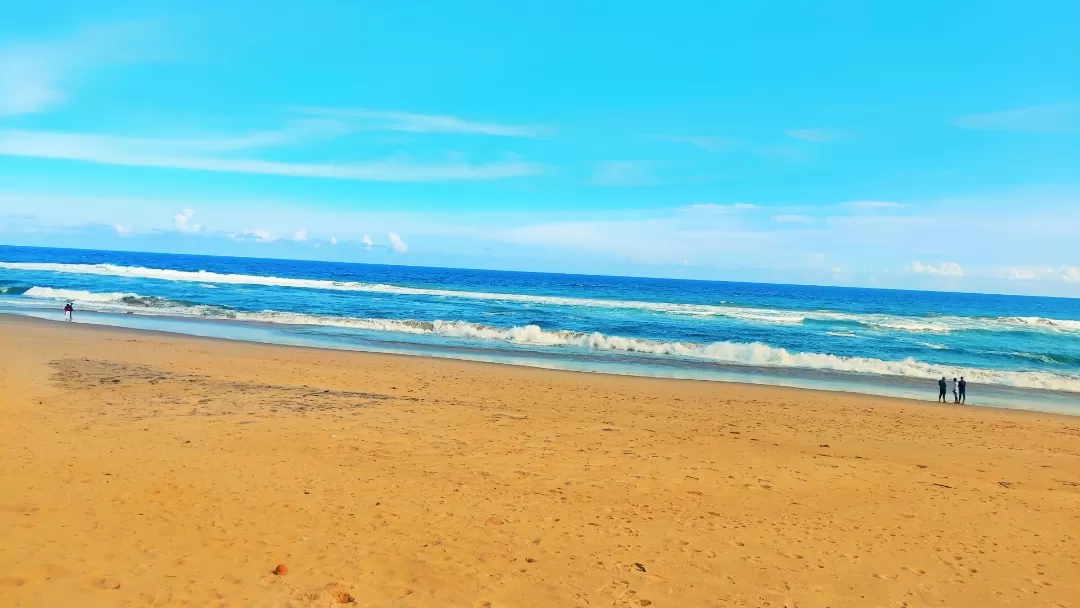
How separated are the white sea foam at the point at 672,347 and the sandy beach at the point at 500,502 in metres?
9.39

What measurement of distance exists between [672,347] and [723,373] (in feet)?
16.6

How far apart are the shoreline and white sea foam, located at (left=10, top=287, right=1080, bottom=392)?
1147 millimetres

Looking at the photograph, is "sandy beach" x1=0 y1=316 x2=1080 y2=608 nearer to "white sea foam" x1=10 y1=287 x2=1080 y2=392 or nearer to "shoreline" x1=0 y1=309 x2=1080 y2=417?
"shoreline" x1=0 y1=309 x2=1080 y2=417

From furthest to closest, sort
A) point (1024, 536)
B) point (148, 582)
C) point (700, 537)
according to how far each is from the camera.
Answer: point (1024, 536), point (700, 537), point (148, 582)

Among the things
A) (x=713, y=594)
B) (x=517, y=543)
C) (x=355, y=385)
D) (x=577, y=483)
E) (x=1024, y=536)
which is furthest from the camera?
(x=355, y=385)

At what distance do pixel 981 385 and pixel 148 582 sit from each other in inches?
908

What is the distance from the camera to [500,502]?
22.1ft

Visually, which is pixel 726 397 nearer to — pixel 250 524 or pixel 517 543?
pixel 517 543

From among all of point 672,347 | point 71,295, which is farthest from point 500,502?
point 71,295

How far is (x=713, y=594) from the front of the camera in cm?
500

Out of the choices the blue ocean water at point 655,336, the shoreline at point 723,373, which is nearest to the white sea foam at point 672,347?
the blue ocean water at point 655,336

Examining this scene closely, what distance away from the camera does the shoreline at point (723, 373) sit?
56.8 ft

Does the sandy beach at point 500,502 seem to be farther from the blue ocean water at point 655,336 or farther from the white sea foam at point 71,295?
the white sea foam at point 71,295

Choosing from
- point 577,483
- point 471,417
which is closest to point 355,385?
point 471,417
